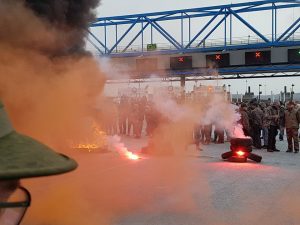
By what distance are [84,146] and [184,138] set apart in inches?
161

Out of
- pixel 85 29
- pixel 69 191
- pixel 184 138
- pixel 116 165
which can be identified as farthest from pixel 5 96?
pixel 184 138

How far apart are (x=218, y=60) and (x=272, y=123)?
1583cm

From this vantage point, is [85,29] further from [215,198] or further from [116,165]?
[116,165]

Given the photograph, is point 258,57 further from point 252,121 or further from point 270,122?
point 270,122

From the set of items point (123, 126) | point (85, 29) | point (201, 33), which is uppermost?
point (201, 33)

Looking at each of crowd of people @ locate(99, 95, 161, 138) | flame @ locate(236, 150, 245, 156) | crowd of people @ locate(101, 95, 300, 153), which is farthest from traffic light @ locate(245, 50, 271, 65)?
flame @ locate(236, 150, 245, 156)

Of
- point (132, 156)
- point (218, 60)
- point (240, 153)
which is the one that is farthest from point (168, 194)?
point (218, 60)

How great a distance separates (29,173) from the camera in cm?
107

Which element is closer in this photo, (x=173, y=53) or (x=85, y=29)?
(x=85, y=29)

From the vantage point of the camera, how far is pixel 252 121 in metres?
14.4

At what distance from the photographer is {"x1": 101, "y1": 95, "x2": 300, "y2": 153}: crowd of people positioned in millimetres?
13352

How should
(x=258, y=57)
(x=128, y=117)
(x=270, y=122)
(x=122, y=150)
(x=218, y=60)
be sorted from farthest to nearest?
(x=218, y=60)
(x=258, y=57)
(x=128, y=117)
(x=270, y=122)
(x=122, y=150)

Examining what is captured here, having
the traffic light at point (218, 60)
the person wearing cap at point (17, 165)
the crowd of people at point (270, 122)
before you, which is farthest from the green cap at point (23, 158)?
the traffic light at point (218, 60)

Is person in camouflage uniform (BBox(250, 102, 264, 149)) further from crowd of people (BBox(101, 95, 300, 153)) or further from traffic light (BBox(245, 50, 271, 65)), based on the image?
traffic light (BBox(245, 50, 271, 65))
